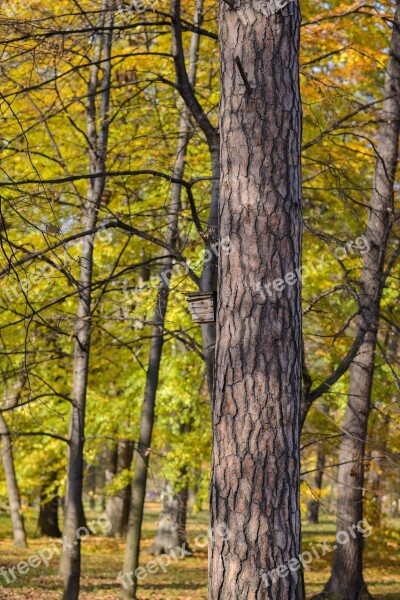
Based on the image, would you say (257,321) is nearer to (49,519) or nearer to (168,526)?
(168,526)

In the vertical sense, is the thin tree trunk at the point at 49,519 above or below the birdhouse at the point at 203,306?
below

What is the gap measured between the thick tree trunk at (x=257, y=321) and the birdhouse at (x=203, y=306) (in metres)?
1.07

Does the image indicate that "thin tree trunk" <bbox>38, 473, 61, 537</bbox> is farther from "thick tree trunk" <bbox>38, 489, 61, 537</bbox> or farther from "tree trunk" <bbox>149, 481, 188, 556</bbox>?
"tree trunk" <bbox>149, 481, 188, 556</bbox>

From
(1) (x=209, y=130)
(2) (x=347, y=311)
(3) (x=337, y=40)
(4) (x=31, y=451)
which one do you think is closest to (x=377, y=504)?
(2) (x=347, y=311)

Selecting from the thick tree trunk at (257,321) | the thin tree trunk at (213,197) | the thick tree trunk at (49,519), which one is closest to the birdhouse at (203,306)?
the thin tree trunk at (213,197)

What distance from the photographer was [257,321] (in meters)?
4.01

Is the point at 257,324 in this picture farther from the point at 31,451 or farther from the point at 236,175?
the point at 31,451

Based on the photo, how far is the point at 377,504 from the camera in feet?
52.3

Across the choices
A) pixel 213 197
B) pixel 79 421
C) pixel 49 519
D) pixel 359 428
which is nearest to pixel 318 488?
pixel 49 519

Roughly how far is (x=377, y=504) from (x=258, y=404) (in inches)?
515

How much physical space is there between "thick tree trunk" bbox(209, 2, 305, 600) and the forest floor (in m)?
5.68

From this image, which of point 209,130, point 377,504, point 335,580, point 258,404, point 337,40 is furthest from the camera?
point 377,504

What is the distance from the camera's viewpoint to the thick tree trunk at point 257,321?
384 centimetres

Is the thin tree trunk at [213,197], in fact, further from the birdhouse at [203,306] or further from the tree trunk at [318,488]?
the tree trunk at [318,488]
